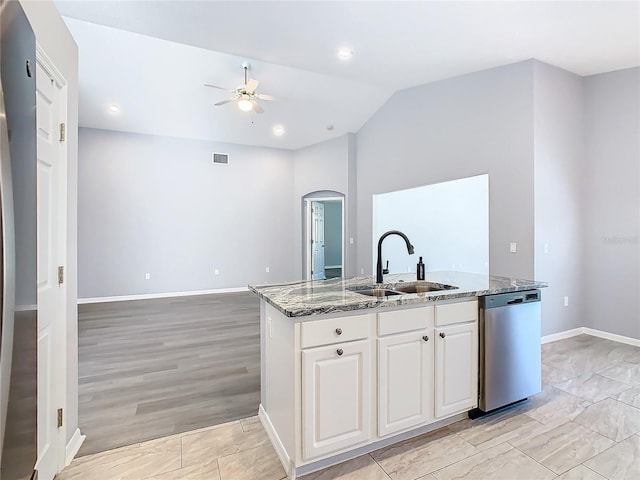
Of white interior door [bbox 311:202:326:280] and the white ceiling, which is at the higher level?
the white ceiling

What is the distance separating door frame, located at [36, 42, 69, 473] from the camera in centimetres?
174

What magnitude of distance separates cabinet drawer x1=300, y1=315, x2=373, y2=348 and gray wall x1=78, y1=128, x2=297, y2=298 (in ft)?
18.6

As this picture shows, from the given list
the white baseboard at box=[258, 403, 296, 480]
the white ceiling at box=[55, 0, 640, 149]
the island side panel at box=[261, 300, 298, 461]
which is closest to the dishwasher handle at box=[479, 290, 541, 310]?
the island side panel at box=[261, 300, 298, 461]

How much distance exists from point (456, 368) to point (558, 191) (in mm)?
2964

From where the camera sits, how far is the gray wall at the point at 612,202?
148 inches

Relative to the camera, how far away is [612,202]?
392cm

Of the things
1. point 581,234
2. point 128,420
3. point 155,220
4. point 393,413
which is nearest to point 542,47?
point 581,234

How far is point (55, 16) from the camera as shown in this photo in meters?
1.69

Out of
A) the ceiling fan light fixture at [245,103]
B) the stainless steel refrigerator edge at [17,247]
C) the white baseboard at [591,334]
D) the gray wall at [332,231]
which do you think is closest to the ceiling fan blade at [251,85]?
the ceiling fan light fixture at [245,103]

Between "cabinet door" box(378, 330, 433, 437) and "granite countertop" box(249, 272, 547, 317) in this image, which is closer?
"granite countertop" box(249, 272, 547, 317)

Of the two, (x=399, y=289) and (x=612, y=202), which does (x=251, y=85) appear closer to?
(x=399, y=289)

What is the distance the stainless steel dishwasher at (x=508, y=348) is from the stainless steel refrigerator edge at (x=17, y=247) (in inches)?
88.4

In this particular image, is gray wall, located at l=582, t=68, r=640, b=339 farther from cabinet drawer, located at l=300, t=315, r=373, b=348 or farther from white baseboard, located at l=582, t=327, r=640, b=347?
cabinet drawer, located at l=300, t=315, r=373, b=348

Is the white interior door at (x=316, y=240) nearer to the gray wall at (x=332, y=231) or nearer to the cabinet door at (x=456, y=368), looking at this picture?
the gray wall at (x=332, y=231)
